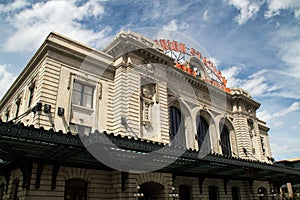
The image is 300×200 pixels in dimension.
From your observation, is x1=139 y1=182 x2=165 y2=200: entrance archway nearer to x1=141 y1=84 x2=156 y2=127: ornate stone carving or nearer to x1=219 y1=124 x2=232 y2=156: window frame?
x1=141 y1=84 x2=156 y2=127: ornate stone carving

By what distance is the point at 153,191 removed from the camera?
795 inches

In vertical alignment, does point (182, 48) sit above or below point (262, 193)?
above

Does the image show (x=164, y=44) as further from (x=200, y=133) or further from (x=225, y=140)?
(x=225, y=140)

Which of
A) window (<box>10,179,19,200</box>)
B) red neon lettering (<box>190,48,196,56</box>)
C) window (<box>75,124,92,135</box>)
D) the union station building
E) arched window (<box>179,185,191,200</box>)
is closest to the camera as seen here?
the union station building

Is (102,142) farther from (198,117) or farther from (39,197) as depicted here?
(198,117)

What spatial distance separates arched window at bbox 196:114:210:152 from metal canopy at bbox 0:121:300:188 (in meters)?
7.13

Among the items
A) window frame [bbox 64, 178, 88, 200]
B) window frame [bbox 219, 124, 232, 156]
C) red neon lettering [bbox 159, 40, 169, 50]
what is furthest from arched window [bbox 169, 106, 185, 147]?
window frame [bbox 64, 178, 88, 200]

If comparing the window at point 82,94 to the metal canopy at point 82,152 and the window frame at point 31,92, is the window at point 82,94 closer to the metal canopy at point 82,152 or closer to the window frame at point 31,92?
the window frame at point 31,92

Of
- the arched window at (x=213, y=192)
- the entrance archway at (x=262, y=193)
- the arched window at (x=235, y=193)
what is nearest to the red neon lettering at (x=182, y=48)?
the arched window at (x=213, y=192)

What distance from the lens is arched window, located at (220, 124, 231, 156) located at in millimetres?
31406

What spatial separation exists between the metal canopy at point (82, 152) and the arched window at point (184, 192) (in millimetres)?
2241

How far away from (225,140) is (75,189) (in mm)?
20602

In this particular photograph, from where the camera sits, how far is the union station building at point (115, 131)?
14586mm

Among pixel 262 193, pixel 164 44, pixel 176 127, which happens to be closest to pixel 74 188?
pixel 176 127
